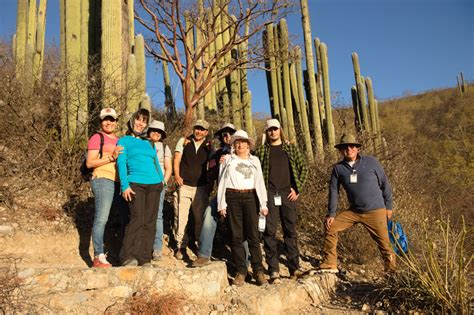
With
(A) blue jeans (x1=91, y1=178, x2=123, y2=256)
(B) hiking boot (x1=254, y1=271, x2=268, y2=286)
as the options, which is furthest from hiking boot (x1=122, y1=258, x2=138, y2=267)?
(B) hiking boot (x1=254, y1=271, x2=268, y2=286)

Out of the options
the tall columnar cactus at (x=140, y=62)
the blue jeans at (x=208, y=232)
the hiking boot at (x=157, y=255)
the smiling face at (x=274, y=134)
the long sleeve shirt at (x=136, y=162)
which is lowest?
the hiking boot at (x=157, y=255)

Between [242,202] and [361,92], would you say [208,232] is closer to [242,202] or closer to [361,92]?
[242,202]

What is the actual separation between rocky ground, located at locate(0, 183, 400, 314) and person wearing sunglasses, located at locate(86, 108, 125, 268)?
388mm

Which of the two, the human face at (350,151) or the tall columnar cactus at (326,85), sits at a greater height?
the tall columnar cactus at (326,85)

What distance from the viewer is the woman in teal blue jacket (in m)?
3.44

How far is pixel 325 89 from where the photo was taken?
1040cm

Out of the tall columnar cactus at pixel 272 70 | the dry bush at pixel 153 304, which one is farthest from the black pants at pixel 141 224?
the tall columnar cactus at pixel 272 70

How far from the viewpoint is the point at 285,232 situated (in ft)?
12.8

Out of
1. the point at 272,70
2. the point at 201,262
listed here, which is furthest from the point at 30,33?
the point at 201,262

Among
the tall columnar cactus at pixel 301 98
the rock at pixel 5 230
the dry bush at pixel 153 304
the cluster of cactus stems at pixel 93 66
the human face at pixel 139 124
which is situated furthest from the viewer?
the tall columnar cactus at pixel 301 98

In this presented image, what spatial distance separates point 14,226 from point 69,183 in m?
0.94

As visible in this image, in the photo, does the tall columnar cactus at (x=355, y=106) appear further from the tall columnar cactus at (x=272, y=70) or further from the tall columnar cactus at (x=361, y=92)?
the tall columnar cactus at (x=272, y=70)

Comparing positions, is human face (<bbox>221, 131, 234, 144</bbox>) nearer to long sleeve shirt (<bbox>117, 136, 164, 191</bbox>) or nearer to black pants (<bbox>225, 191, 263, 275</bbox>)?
black pants (<bbox>225, 191, 263, 275</bbox>)

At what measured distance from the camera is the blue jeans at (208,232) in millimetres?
3797
